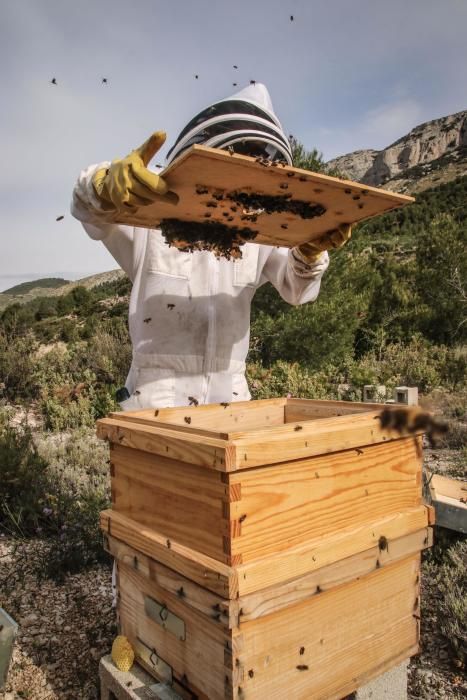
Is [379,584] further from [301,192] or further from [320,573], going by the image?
[301,192]

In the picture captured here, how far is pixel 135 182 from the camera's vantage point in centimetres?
179

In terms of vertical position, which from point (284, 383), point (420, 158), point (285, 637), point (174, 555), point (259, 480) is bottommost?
point (285, 637)

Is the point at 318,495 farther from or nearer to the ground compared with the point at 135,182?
nearer to the ground

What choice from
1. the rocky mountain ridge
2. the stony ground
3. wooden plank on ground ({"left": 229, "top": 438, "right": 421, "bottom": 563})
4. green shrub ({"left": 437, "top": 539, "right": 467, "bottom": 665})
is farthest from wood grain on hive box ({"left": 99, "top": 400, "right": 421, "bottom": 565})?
the rocky mountain ridge

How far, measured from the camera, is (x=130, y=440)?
1.78 m

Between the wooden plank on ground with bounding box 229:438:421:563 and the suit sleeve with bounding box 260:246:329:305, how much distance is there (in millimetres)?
1105

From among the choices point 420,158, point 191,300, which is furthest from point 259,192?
point 420,158

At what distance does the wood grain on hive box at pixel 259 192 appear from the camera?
166 centimetres

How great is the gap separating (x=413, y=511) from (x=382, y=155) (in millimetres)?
94838

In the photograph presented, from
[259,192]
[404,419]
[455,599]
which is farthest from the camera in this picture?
[455,599]

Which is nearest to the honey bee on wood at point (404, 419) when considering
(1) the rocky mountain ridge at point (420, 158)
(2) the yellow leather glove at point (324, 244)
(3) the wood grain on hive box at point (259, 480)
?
(3) the wood grain on hive box at point (259, 480)

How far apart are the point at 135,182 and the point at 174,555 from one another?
1263 mm

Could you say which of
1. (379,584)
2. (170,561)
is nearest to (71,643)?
(170,561)

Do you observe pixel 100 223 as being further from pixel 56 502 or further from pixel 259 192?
pixel 56 502
